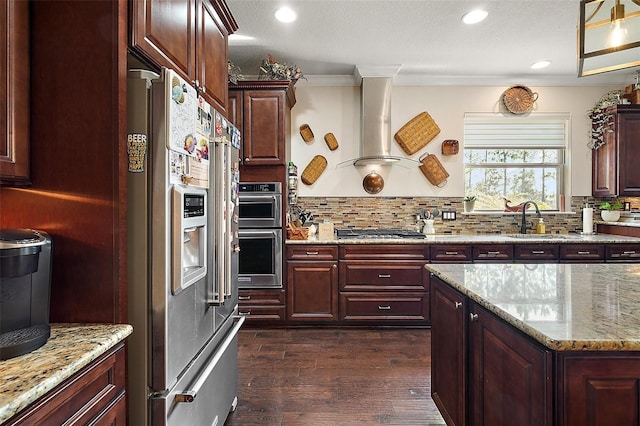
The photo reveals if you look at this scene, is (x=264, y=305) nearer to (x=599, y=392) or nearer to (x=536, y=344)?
(x=536, y=344)

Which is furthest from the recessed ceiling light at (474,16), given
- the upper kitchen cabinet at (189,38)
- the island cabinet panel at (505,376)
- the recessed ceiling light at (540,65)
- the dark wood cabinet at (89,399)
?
the dark wood cabinet at (89,399)

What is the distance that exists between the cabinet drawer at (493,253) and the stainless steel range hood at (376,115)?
4.14ft

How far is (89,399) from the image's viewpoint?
0.98 metres

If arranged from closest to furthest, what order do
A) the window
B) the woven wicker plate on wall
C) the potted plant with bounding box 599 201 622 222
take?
the potted plant with bounding box 599 201 622 222
the woven wicker plate on wall
the window

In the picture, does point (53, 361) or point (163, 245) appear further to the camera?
point (163, 245)

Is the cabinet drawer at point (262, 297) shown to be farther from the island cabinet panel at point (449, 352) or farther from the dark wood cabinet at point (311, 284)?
the island cabinet panel at point (449, 352)

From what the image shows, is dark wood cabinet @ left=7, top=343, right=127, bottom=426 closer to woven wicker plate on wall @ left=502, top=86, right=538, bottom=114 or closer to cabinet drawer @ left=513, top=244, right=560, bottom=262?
cabinet drawer @ left=513, top=244, right=560, bottom=262

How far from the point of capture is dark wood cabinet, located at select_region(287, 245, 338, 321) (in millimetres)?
3598

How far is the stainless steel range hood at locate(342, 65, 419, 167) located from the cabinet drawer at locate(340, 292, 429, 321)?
147cm

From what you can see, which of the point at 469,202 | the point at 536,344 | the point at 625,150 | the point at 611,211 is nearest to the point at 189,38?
the point at 536,344

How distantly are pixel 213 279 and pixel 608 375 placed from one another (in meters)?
1.46

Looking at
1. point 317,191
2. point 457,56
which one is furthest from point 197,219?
point 457,56

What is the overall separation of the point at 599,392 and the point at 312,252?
2739 millimetres

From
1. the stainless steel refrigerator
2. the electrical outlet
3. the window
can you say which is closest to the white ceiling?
the window
